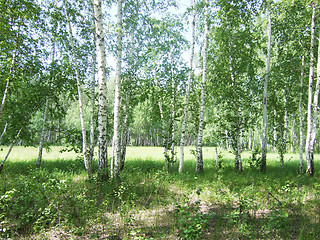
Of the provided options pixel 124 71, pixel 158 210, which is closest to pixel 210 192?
pixel 158 210

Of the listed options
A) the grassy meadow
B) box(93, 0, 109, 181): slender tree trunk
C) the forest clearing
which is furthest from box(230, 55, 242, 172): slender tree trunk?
box(93, 0, 109, 181): slender tree trunk

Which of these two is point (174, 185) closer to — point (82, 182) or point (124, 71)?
point (82, 182)

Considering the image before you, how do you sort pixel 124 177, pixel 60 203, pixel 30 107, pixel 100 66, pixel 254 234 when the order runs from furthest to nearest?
pixel 30 107 < pixel 124 177 < pixel 100 66 < pixel 60 203 < pixel 254 234

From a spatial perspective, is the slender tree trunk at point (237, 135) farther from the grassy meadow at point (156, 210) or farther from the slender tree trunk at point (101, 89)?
the slender tree trunk at point (101, 89)

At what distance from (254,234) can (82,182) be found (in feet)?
18.5

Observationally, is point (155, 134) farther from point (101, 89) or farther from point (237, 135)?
point (237, 135)

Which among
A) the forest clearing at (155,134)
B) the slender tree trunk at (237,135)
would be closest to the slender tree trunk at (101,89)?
the forest clearing at (155,134)

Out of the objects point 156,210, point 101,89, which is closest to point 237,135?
point 156,210

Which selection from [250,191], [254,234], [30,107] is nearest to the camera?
[254,234]

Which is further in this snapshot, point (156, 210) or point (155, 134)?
point (155, 134)

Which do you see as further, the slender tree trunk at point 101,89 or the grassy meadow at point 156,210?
the slender tree trunk at point 101,89

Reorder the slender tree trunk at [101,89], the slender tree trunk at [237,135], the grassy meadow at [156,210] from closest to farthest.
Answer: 1. the grassy meadow at [156,210]
2. the slender tree trunk at [101,89]
3. the slender tree trunk at [237,135]

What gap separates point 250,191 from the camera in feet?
19.6

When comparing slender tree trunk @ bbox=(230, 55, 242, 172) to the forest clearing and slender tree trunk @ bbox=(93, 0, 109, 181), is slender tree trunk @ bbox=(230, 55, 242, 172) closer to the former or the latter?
the forest clearing
